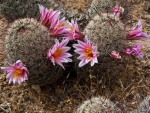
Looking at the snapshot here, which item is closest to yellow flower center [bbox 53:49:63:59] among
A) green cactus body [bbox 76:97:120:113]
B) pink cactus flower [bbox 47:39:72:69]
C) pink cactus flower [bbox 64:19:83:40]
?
pink cactus flower [bbox 47:39:72:69]

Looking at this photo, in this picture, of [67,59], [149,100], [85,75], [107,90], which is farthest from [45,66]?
[149,100]

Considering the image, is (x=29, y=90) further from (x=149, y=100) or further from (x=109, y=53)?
(x=149, y=100)

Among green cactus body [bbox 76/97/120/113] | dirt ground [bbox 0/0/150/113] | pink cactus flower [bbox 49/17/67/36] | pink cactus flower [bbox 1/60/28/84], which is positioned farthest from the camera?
dirt ground [bbox 0/0/150/113]

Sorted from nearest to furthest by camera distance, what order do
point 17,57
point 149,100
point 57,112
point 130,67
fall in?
1. point 149,100
2. point 17,57
3. point 57,112
4. point 130,67

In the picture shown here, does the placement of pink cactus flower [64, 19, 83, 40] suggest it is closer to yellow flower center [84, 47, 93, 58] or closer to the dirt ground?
yellow flower center [84, 47, 93, 58]

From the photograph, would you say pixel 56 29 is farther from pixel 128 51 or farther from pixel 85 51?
pixel 128 51
